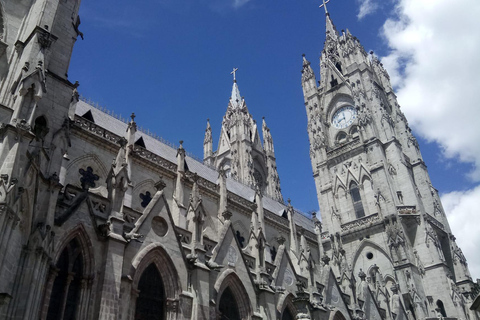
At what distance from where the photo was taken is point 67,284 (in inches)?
492

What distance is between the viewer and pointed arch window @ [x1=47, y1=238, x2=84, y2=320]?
12133mm

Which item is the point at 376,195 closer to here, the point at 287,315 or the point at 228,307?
the point at 287,315

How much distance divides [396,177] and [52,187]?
1148 inches

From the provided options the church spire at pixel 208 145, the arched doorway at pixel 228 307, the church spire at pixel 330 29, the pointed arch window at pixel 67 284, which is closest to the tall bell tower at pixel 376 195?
the church spire at pixel 330 29

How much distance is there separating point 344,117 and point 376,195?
32.9ft

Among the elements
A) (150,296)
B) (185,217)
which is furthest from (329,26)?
(150,296)

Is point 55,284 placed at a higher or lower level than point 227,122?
lower

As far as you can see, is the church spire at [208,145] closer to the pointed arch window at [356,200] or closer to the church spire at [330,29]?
the church spire at [330,29]

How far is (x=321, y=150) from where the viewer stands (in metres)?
40.5

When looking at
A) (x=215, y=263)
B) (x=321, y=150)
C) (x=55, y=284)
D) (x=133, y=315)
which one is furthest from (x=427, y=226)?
(x=55, y=284)

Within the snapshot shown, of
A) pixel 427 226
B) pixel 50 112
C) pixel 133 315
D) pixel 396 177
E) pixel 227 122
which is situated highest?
pixel 227 122

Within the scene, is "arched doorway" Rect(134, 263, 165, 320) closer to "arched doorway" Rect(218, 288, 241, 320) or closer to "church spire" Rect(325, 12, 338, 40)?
"arched doorway" Rect(218, 288, 241, 320)

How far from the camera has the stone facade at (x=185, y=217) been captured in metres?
11.8

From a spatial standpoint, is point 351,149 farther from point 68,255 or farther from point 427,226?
point 68,255
